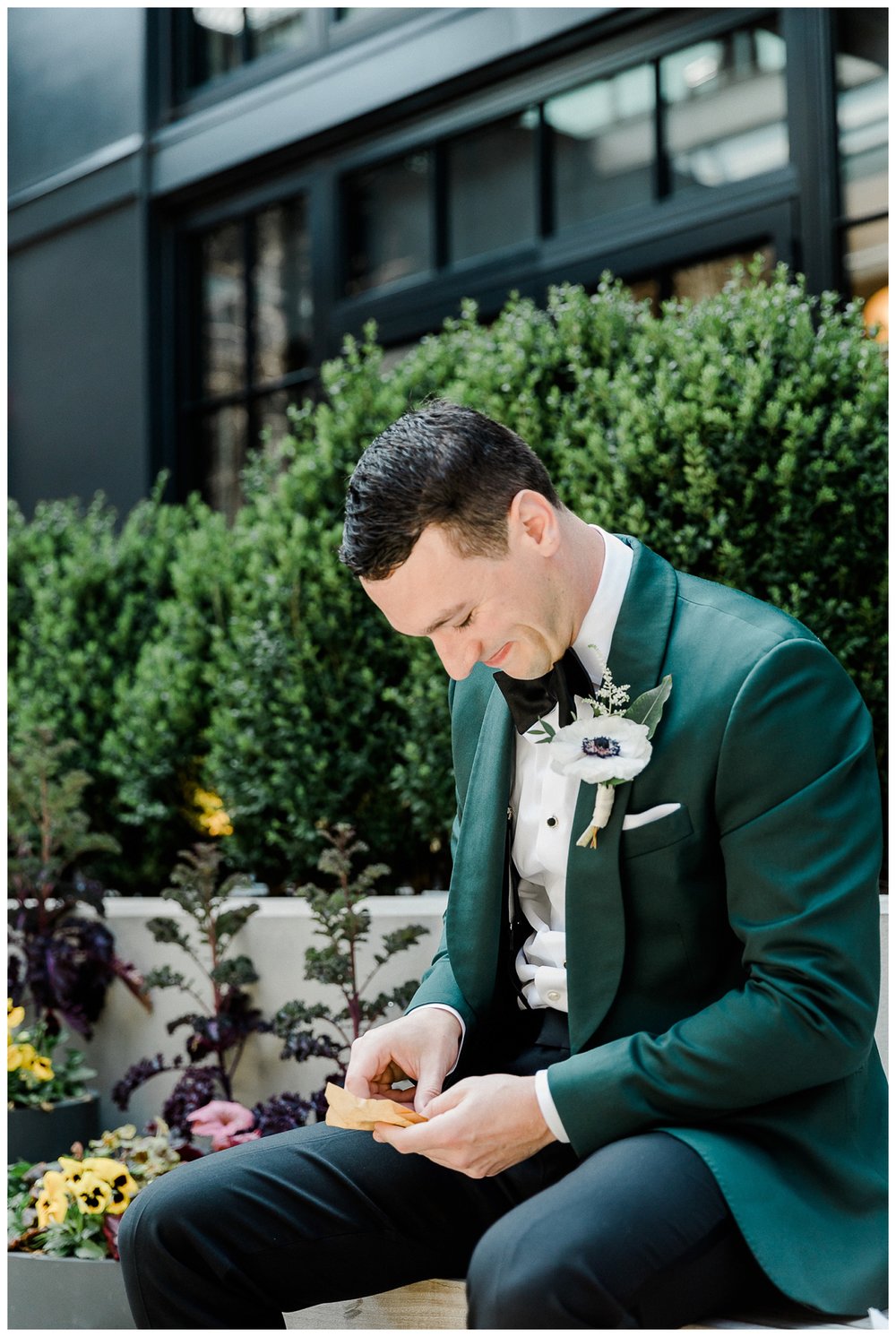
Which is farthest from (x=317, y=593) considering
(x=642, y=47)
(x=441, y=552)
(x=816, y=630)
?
(x=642, y=47)

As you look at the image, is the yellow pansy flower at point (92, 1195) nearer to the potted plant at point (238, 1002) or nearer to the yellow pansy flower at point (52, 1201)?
the yellow pansy flower at point (52, 1201)

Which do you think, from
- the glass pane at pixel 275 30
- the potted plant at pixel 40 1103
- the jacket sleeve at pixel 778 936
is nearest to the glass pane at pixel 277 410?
the glass pane at pixel 275 30

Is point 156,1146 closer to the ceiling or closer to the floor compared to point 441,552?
closer to the floor

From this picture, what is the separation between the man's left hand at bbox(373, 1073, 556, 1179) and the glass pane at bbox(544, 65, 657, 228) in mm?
4556

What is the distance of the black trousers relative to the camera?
155cm

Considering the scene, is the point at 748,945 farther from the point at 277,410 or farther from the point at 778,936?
the point at 277,410

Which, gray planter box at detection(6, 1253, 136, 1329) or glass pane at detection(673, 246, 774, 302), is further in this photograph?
glass pane at detection(673, 246, 774, 302)

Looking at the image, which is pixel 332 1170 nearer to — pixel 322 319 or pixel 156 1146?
pixel 156 1146

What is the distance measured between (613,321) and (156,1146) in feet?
8.32

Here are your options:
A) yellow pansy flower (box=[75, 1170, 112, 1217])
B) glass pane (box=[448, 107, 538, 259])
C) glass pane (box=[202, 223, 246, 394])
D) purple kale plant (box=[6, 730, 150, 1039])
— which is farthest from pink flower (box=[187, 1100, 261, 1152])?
glass pane (box=[202, 223, 246, 394])

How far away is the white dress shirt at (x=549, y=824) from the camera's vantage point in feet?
6.44

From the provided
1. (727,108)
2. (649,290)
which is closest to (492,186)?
(649,290)

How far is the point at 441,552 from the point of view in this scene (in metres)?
1.83

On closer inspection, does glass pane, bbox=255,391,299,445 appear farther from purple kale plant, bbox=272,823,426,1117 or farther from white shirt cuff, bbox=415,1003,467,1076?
white shirt cuff, bbox=415,1003,467,1076
